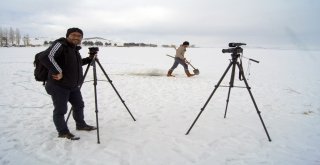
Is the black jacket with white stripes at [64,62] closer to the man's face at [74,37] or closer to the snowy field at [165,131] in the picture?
the man's face at [74,37]

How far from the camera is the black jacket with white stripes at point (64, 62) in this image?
4.21 metres

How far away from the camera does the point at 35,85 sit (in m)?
9.62

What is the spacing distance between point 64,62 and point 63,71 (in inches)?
5.8

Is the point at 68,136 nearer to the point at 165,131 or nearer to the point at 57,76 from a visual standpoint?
the point at 57,76

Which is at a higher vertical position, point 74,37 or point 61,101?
point 74,37

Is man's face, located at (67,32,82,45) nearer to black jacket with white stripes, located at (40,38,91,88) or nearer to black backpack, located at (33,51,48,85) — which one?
black jacket with white stripes, located at (40,38,91,88)

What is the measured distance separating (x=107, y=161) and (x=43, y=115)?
110 inches

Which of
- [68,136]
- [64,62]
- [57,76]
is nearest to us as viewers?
[57,76]

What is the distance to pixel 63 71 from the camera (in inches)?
176

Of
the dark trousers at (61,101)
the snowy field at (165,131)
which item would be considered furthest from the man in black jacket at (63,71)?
the snowy field at (165,131)

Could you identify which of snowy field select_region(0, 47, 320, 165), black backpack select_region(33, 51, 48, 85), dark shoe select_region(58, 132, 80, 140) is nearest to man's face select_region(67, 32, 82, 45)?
black backpack select_region(33, 51, 48, 85)

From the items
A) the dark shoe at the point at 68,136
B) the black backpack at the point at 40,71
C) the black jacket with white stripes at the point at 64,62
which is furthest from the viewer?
the dark shoe at the point at 68,136

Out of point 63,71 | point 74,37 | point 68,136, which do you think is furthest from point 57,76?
point 68,136

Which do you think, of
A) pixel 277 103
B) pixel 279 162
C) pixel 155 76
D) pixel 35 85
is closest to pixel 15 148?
pixel 279 162
